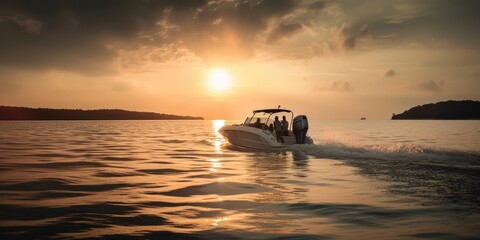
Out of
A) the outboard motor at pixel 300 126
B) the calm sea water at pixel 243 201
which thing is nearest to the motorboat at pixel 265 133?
the outboard motor at pixel 300 126

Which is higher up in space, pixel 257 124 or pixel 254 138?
pixel 257 124

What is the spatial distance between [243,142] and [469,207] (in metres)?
18.9

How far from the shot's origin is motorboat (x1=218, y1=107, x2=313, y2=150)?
82.4 feet

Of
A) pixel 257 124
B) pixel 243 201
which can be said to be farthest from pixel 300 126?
pixel 243 201

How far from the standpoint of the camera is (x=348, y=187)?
11.9 meters

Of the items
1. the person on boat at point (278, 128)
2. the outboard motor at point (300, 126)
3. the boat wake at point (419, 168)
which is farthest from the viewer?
the person on boat at point (278, 128)

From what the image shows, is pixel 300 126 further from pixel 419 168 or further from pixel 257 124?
pixel 419 168

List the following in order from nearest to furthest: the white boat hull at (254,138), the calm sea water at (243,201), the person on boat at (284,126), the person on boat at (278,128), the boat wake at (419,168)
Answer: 1. the calm sea water at (243,201)
2. the boat wake at (419,168)
3. the white boat hull at (254,138)
4. the person on boat at (278,128)
5. the person on boat at (284,126)

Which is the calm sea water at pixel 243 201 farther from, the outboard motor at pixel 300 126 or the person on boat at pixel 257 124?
the person on boat at pixel 257 124

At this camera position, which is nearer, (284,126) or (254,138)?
(254,138)

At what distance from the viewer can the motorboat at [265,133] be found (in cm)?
2511

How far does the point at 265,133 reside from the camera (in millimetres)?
24953

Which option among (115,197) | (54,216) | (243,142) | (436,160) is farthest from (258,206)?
(243,142)

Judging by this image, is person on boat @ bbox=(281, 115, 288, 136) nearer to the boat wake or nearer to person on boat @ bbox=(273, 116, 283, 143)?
person on boat @ bbox=(273, 116, 283, 143)
